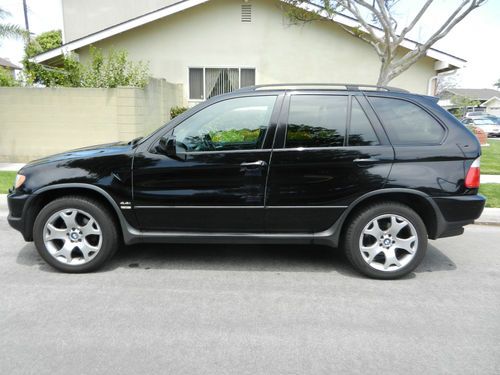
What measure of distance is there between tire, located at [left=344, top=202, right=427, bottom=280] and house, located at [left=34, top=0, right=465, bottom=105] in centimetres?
937

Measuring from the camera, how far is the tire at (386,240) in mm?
3730

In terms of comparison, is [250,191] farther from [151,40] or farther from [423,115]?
[151,40]

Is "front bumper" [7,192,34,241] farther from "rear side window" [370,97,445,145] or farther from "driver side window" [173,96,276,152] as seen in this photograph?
"rear side window" [370,97,445,145]

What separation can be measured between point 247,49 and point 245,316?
10704 millimetres

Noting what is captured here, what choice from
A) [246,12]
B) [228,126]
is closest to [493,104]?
[246,12]

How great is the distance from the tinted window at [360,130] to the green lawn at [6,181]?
20.7 ft

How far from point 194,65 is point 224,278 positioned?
10.1 m

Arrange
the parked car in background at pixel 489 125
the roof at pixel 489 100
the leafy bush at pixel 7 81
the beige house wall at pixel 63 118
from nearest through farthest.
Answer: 1. the beige house wall at pixel 63 118
2. the leafy bush at pixel 7 81
3. the parked car in background at pixel 489 125
4. the roof at pixel 489 100

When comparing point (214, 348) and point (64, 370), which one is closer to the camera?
point (64, 370)

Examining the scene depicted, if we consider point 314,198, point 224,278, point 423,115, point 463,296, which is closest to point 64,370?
point 224,278

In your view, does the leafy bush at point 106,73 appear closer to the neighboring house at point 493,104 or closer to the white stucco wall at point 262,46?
the white stucco wall at point 262,46

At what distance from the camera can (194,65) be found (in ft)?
41.1

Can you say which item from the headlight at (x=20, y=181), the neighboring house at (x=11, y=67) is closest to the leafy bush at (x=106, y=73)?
the neighboring house at (x=11, y=67)

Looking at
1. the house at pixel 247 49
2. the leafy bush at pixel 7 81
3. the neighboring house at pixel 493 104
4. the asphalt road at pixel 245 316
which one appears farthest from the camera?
the neighboring house at pixel 493 104
